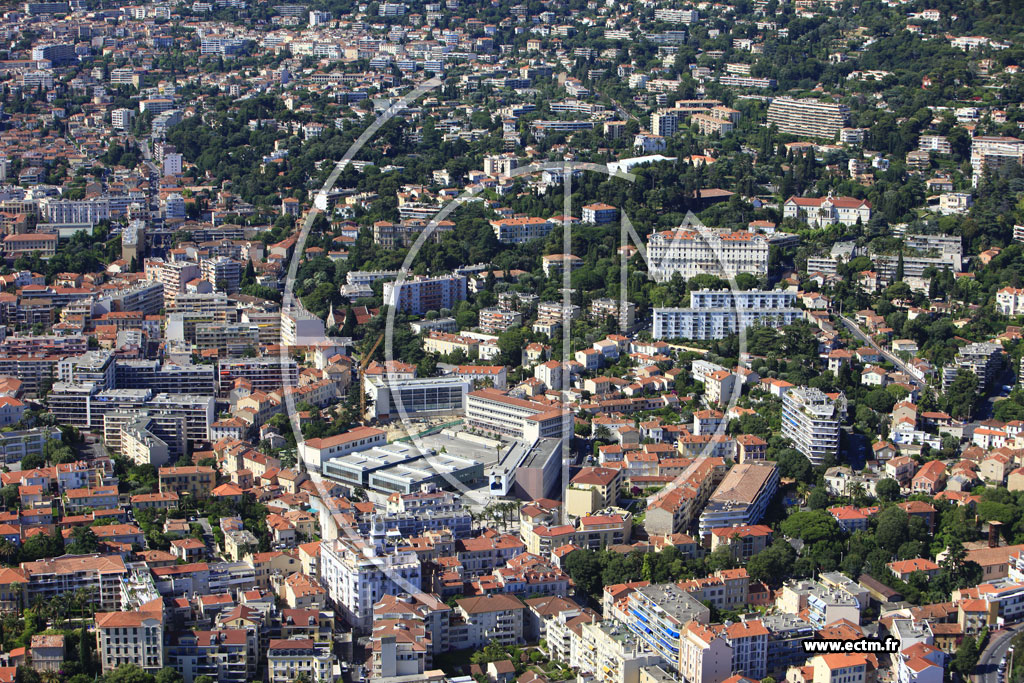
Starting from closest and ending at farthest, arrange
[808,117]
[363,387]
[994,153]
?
[363,387] → [994,153] → [808,117]

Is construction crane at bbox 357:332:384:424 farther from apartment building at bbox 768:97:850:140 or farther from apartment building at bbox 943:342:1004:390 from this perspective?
apartment building at bbox 768:97:850:140

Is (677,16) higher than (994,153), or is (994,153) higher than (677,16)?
(677,16)

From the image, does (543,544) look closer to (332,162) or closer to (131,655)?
(131,655)

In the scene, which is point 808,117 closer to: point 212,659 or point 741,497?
point 741,497

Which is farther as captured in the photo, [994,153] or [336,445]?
[994,153]

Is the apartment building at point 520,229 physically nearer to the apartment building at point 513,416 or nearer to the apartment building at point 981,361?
the apartment building at point 513,416

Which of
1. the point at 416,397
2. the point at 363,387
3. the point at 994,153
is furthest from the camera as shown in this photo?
the point at 994,153

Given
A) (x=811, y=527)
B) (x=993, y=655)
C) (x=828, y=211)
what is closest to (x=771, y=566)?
(x=811, y=527)

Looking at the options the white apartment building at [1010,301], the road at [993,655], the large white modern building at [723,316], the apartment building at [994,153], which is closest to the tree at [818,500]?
the road at [993,655]

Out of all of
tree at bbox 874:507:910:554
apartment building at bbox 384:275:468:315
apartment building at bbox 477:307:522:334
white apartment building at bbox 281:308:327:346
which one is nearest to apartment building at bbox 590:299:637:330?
apartment building at bbox 477:307:522:334
